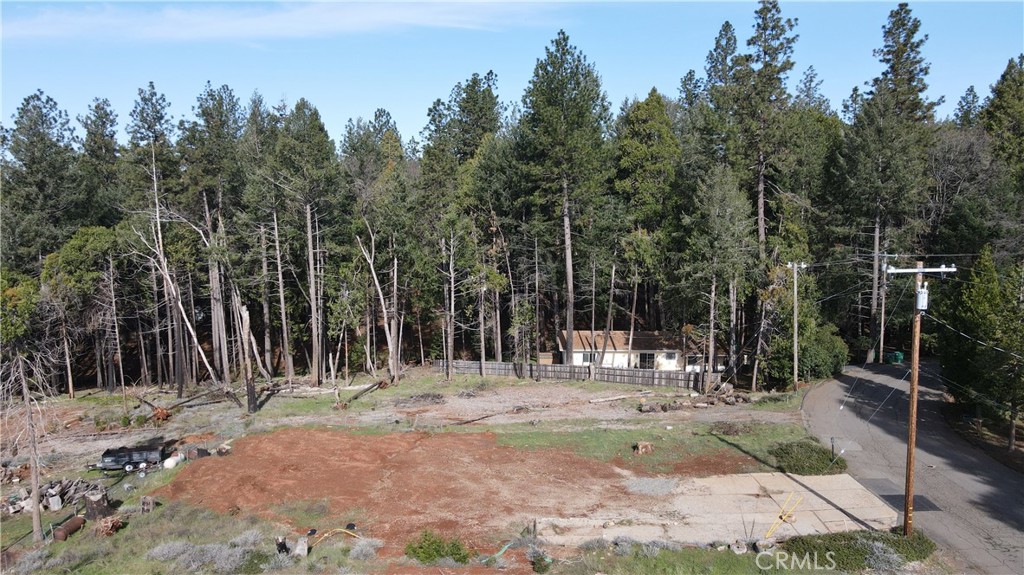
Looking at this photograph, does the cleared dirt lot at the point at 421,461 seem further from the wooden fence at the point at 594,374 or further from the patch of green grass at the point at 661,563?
the patch of green grass at the point at 661,563

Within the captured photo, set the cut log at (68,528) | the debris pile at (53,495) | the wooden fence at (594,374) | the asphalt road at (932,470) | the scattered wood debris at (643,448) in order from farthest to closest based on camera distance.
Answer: the wooden fence at (594,374) → the scattered wood debris at (643,448) → the debris pile at (53,495) → the cut log at (68,528) → the asphalt road at (932,470)

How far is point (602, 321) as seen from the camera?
163ft

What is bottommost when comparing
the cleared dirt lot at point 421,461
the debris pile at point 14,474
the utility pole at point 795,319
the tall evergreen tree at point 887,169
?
the debris pile at point 14,474

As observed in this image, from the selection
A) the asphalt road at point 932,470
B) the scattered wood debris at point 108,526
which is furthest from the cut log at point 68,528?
the asphalt road at point 932,470

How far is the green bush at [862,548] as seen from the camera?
49.2 feet

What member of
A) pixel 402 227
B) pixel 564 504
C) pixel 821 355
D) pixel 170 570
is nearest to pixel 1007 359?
pixel 821 355

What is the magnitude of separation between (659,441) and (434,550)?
40.5 feet

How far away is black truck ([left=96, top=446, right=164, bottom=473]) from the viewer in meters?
23.8

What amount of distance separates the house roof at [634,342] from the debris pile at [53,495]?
94.6ft

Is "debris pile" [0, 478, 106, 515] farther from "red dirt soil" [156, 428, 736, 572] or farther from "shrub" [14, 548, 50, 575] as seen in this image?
"shrub" [14, 548, 50, 575]

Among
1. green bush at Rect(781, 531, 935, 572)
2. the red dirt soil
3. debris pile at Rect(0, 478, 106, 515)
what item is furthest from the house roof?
debris pile at Rect(0, 478, 106, 515)

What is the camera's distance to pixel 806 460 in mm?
21625

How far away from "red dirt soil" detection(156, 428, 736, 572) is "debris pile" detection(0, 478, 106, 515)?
2.77 metres

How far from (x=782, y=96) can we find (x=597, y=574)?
29.7 metres
